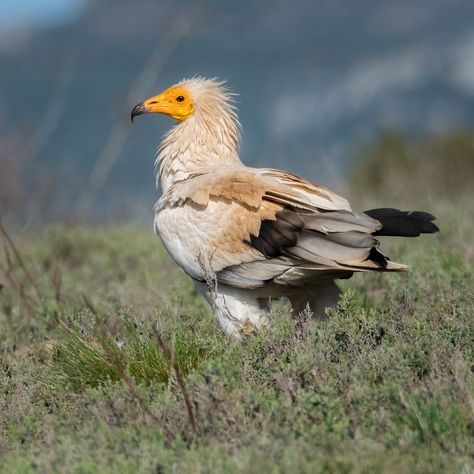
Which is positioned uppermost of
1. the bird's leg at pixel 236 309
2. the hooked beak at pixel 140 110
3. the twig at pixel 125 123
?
the twig at pixel 125 123

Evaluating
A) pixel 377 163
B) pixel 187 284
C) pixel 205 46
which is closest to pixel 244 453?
pixel 187 284

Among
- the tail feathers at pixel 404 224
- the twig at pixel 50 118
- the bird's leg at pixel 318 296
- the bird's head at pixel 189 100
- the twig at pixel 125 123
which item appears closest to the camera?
the tail feathers at pixel 404 224

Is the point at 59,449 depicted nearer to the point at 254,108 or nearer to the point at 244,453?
the point at 244,453

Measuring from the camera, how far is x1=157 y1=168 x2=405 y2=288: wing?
18.1 ft

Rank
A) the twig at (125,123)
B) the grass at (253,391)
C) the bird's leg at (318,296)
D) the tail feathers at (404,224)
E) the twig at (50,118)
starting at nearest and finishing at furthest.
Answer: the grass at (253,391) → the tail feathers at (404,224) → the bird's leg at (318,296) → the twig at (125,123) → the twig at (50,118)

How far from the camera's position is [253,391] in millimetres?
4672

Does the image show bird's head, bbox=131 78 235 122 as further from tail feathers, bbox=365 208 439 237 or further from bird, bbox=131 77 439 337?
tail feathers, bbox=365 208 439 237

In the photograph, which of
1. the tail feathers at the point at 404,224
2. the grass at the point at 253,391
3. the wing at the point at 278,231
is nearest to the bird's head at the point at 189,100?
the wing at the point at 278,231

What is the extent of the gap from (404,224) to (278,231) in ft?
2.24

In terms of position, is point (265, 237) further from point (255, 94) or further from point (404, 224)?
point (255, 94)

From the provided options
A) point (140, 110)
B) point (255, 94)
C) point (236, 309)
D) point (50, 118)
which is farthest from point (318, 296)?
point (255, 94)

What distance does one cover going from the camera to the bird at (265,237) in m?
5.53

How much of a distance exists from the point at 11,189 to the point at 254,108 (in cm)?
8380

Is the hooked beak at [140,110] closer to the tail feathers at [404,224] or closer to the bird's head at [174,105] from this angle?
the bird's head at [174,105]
